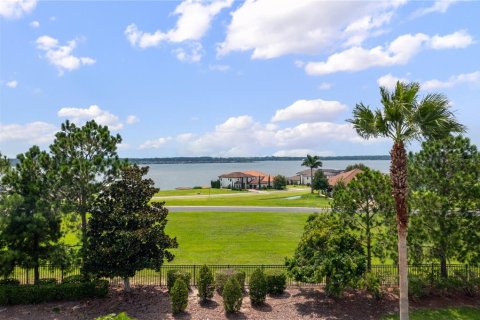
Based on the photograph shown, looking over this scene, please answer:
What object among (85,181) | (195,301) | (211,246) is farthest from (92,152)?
(211,246)

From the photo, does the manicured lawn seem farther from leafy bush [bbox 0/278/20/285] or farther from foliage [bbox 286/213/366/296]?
leafy bush [bbox 0/278/20/285]

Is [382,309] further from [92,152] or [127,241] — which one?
[92,152]

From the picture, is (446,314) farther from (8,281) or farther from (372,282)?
(8,281)

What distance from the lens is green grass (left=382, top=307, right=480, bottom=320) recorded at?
16.4m

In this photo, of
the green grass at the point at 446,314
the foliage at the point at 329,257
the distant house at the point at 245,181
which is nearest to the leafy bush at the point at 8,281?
the foliage at the point at 329,257

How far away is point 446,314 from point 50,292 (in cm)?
1820

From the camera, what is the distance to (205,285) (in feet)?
58.9

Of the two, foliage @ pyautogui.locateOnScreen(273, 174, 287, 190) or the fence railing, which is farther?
foliage @ pyautogui.locateOnScreen(273, 174, 287, 190)

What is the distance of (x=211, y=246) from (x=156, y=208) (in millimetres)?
10552

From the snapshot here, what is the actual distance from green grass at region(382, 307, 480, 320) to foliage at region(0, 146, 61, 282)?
1609cm

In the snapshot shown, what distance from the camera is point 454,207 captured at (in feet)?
55.3

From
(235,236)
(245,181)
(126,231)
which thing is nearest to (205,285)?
(126,231)

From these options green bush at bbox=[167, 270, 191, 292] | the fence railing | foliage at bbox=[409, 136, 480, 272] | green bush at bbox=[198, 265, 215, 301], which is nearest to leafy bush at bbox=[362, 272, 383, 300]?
the fence railing

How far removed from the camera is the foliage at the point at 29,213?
1772 cm
